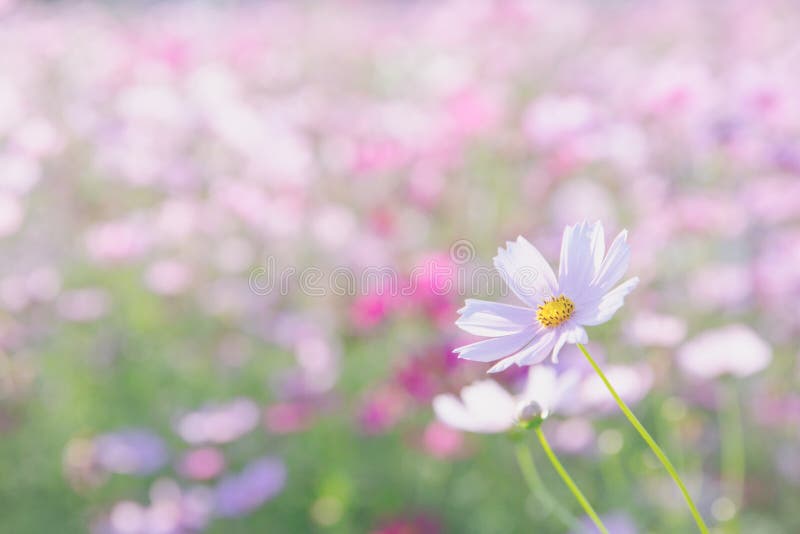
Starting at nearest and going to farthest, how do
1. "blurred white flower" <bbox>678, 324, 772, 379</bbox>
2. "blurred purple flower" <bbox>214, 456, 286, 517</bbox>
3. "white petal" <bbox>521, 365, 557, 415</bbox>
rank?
"white petal" <bbox>521, 365, 557, 415</bbox> < "blurred white flower" <bbox>678, 324, 772, 379</bbox> < "blurred purple flower" <bbox>214, 456, 286, 517</bbox>

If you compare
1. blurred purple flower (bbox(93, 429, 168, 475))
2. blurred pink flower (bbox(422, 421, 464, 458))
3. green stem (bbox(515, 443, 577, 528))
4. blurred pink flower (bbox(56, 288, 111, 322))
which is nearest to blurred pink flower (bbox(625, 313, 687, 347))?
blurred pink flower (bbox(422, 421, 464, 458))

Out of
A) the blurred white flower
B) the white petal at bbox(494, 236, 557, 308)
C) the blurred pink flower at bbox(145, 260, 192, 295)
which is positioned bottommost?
the white petal at bbox(494, 236, 557, 308)

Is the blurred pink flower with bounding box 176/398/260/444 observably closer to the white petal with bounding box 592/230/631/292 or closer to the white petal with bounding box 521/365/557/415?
the white petal with bounding box 521/365/557/415

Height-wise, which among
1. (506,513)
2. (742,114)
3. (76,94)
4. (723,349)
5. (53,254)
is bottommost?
(723,349)

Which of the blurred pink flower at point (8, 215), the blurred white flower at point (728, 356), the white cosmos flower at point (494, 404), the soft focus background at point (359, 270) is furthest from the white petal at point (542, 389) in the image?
the blurred pink flower at point (8, 215)

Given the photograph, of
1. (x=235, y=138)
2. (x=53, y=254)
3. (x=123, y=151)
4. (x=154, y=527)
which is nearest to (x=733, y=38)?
(x=235, y=138)

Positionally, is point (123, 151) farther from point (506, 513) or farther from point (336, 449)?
point (506, 513)
